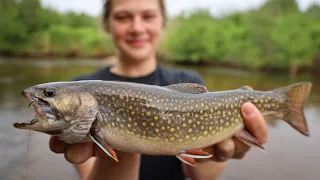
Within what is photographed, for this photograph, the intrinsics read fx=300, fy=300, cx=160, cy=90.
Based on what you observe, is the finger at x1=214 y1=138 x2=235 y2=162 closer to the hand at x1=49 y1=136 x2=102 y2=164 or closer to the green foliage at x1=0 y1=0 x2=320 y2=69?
the hand at x1=49 y1=136 x2=102 y2=164

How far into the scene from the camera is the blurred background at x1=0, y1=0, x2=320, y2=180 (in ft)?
19.5

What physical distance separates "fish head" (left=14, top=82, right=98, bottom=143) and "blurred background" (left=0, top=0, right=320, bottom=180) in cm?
31

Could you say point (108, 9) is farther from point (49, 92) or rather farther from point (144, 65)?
point (49, 92)

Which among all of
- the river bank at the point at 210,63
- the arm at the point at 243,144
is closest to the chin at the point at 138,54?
the arm at the point at 243,144

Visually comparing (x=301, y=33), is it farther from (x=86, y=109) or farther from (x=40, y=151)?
(x=86, y=109)

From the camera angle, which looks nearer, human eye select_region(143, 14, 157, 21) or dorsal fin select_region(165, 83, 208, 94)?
dorsal fin select_region(165, 83, 208, 94)

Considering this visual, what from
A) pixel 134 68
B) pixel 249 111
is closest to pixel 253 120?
pixel 249 111

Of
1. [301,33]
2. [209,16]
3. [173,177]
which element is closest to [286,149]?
[173,177]

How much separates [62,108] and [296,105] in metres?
1.51

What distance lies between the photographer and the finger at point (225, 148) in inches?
77.5

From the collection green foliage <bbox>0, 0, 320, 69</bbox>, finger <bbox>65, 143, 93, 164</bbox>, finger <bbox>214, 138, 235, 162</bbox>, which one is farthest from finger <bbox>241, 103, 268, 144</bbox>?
green foliage <bbox>0, 0, 320, 69</bbox>

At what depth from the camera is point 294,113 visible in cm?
203

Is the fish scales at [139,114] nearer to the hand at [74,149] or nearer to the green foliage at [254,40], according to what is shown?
the hand at [74,149]

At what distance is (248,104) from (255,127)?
0.58 ft
